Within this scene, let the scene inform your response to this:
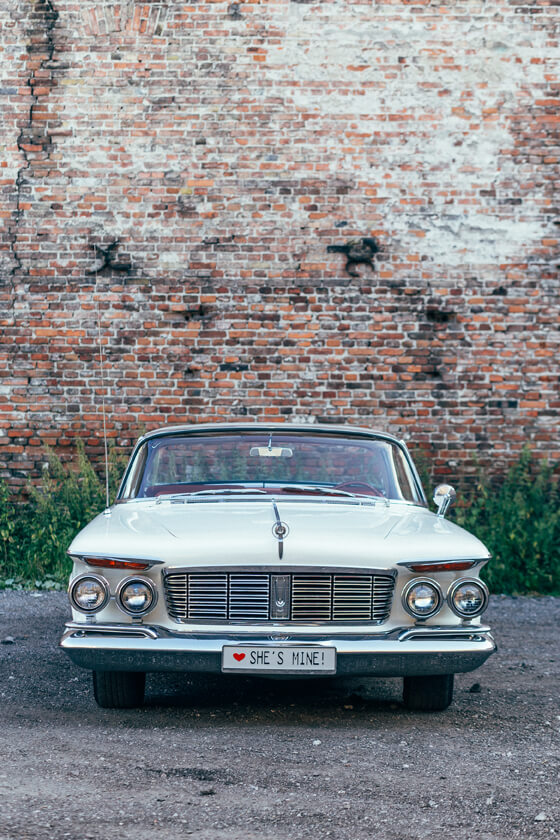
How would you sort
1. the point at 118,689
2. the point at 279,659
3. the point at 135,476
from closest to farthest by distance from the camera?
the point at 279,659
the point at 118,689
the point at 135,476

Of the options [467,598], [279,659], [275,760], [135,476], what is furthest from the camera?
[135,476]

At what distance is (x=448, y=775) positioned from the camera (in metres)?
3.51

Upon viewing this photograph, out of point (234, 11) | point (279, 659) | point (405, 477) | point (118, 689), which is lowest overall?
point (118, 689)

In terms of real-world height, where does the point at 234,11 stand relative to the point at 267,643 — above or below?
above

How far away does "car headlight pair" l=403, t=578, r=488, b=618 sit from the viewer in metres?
4.05

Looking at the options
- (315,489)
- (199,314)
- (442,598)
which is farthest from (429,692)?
(199,314)

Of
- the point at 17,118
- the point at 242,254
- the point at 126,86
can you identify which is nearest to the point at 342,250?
the point at 242,254

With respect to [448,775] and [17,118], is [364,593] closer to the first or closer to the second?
[448,775]

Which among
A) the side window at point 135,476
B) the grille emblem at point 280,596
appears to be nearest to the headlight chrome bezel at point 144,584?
the grille emblem at point 280,596

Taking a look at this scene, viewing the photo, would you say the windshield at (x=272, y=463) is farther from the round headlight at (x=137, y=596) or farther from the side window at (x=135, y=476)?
the round headlight at (x=137, y=596)

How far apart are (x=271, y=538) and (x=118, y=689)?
3.38 feet

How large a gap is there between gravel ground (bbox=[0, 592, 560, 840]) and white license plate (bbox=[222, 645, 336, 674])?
0.31 metres

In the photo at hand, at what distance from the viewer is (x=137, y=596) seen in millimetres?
4031

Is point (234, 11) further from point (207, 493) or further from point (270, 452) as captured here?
point (207, 493)
